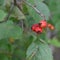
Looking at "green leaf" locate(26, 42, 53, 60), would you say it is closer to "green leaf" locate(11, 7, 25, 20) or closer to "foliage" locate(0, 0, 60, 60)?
"foliage" locate(0, 0, 60, 60)

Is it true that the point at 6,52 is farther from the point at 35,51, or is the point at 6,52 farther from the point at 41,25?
the point at 41,25

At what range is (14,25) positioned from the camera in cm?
177

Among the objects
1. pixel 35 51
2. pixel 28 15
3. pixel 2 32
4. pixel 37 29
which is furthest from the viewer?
pixel 28 15

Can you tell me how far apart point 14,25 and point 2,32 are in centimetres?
9

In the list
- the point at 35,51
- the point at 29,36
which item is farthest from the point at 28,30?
the point at 35,51

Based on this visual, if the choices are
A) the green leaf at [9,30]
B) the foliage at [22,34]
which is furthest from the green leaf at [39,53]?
the green leaf at [9,30]

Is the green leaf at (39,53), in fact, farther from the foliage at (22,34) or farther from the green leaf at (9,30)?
the green leaf at (9,30)

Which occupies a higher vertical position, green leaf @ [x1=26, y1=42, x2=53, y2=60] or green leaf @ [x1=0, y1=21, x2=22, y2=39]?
green leaf @ [x1=0, y1=21, x2=22, y2=39]

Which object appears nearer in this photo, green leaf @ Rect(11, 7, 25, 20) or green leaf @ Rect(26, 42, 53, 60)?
green leaf @ Rect(26, 42, 53, 60)

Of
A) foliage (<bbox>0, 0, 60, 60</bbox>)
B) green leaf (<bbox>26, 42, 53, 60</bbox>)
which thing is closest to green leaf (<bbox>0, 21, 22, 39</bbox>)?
foliage (<bbox>0, 0, 60, 60</bbox>)

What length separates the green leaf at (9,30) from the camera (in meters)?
1.72

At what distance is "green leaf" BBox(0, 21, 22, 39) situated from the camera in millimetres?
1724

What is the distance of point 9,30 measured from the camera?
5.73ft

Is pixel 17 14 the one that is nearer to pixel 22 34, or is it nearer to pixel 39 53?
pixel 22 34
